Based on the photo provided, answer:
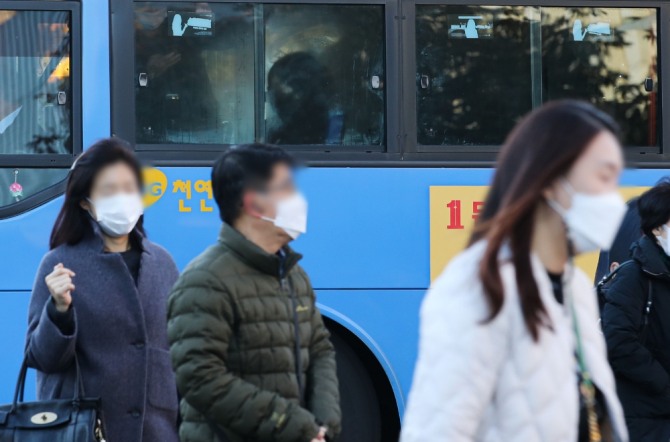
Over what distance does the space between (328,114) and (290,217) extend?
311cm

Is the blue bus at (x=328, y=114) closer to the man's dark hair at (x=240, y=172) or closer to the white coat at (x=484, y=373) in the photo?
the man's dark hair at (x=240, y=172)

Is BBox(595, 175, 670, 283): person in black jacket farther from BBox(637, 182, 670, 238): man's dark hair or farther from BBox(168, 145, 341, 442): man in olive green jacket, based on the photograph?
BBox(168, 145, 341, 442): man in olive green jacket

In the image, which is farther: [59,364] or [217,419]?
[59,364]

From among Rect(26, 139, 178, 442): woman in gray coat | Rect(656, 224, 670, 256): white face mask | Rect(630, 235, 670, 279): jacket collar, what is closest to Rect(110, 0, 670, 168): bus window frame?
Rect(656, 224, 670, 256): white face mask

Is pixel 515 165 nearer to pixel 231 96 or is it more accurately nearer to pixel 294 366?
pixel 294 366

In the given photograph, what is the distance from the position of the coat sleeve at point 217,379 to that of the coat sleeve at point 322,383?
0.43 ft

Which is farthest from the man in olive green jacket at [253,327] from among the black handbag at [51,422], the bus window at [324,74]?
the bus window at [324,74]

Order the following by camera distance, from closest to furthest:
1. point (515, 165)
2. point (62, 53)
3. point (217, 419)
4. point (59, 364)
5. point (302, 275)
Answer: point (515, 165) → point (217, 419) → point (302, 275) → point (59, 364) → point (62, 53)

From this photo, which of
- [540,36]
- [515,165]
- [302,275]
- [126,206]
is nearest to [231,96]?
[540,36]

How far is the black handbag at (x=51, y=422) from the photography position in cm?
348

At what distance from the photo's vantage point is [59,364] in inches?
141

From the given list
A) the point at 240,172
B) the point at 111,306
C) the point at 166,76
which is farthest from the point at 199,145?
the point at 240,172

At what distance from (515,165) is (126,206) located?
76.2 inches

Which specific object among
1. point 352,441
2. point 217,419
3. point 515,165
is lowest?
point 352,441
